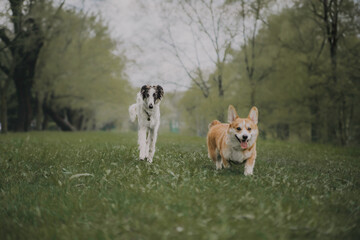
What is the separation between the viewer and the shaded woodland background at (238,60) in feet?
69.3

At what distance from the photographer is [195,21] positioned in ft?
89.7

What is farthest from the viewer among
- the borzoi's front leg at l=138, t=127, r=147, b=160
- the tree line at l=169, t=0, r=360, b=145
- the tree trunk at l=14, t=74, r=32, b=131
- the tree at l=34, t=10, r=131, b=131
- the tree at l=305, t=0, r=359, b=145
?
the tree at l=34, t=10, r=131, b=131

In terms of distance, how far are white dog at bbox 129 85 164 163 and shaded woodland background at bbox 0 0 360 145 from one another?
14.9 meters

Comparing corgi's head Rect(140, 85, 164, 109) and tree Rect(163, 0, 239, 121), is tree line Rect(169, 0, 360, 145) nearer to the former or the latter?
tree Rect(163, 0, 239, 121)

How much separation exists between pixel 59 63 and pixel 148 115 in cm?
2729

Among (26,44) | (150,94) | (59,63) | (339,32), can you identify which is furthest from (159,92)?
(59,63)

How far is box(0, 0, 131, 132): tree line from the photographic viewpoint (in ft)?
82.9

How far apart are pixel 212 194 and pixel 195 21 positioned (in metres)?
25.5

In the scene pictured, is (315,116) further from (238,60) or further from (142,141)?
(142,141)

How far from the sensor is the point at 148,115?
7.00 meters

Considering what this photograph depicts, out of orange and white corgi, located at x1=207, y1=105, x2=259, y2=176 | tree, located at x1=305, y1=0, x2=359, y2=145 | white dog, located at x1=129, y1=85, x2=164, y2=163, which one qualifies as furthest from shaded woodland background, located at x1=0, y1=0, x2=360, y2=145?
orange and white corgi, located at x1=207, y1=105, x2=259, y2=176

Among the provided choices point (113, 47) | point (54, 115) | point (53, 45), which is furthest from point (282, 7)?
point (54, 115)

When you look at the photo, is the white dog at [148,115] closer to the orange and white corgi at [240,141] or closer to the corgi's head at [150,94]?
the corgi's head at [150,94]

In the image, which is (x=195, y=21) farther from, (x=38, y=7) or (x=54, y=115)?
(x=54, y=115)
